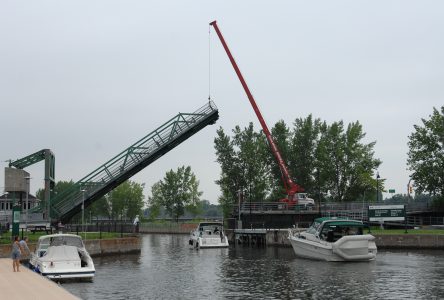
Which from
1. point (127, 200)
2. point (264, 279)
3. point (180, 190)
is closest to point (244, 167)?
point (180, 190)

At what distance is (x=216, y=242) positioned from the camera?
A: 183 ft

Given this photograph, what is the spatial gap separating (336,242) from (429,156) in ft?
122

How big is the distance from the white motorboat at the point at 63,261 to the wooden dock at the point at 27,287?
96.5 inches

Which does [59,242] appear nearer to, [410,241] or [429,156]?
[410,241]

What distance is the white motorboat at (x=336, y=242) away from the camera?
38656mm

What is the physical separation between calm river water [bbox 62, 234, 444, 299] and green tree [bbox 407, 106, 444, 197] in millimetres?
27060

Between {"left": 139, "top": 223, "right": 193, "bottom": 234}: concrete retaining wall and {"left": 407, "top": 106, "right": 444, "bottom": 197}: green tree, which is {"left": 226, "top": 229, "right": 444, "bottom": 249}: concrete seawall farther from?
{"left": 139, "top": 223, "right": 193, "bottom": 234}: concrete retaining wall

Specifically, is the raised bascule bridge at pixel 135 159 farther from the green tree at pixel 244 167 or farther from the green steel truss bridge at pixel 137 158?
the green tree at pixel 244 167

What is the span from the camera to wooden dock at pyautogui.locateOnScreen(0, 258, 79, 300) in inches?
693

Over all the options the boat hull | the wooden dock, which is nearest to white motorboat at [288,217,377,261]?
the boat hull

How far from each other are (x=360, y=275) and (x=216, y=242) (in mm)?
26270

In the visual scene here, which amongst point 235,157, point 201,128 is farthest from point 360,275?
point 235,157

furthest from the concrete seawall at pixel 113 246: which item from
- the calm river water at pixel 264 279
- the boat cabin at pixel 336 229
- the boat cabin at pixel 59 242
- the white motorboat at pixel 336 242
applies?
the boat cabin at pixel 336 229

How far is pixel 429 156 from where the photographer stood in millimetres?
70500
